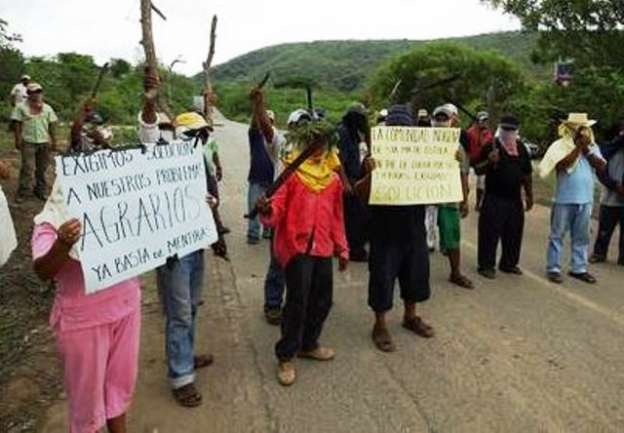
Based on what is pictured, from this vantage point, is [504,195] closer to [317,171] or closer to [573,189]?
[573,189]

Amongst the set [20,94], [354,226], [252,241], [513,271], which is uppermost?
[20,94]

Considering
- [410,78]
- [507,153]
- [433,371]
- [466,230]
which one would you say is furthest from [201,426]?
[410,78]

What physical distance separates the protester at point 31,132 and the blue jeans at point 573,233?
286 inches

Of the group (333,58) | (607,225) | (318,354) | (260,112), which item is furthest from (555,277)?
(333,58)

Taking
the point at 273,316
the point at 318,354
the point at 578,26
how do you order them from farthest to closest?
the point at 578,26 → the point at 273,316 → the point at 318,354

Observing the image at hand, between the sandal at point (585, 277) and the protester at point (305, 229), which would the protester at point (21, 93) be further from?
the sandal at point (585, 277)

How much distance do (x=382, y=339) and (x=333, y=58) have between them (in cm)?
13458

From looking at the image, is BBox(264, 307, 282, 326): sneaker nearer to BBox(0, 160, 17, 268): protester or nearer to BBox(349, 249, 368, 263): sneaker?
BBox(349, 249, 368, 263): sneaker

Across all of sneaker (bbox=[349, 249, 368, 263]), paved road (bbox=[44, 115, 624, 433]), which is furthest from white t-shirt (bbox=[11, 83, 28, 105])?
sneaker (bbox=[349, 249, 368, 263])

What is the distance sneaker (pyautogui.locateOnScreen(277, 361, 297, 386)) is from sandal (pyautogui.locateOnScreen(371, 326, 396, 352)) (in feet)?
2.59

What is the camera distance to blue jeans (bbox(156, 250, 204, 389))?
4.68 metres

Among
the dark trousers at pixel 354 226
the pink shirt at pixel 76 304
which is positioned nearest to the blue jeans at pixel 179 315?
the pink shirt at pixel 76 304

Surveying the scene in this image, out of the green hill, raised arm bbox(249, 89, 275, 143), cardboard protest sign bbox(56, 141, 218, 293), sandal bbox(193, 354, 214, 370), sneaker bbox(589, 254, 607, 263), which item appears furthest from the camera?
the green hill

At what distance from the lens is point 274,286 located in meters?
6.38
